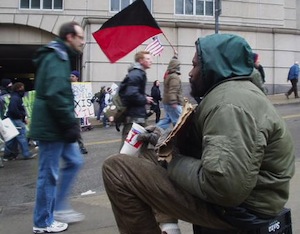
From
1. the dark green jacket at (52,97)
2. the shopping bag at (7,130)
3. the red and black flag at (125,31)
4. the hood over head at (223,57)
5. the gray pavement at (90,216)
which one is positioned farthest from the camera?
the shopping bag at (7,130)

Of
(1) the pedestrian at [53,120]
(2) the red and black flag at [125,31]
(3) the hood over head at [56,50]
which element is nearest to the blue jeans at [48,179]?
(1) the pedestrian at [53,120]

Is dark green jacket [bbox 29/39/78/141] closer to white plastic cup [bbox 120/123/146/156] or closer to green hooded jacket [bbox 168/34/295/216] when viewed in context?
white plastic cup [bbox 120/123/146/156]

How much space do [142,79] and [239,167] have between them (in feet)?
12.9

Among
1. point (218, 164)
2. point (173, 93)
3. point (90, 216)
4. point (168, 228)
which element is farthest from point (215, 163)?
point (173, 93)

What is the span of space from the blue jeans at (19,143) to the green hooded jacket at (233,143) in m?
7.51

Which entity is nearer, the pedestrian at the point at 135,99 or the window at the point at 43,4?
the pedestrian at the point at 135,99

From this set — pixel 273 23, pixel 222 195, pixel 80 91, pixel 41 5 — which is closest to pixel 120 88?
pixel 222 195

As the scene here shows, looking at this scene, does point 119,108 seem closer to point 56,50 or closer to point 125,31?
point 125,31

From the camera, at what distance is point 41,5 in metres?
21.5

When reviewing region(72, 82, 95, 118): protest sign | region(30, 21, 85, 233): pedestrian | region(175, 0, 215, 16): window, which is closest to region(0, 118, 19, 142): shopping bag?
region(30, 21, 85, 233): pedestrian

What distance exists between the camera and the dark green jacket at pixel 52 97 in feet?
12.4

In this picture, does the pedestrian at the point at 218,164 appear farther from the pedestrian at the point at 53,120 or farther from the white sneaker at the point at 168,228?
the pedestrian at the point at 53,120

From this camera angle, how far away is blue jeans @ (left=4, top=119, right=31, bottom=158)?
9.32m

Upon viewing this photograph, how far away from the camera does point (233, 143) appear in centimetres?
196
